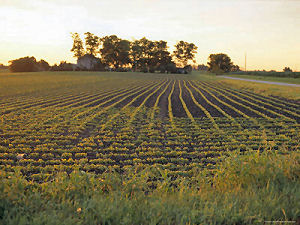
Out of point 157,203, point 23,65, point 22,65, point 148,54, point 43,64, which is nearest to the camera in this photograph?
point 157,203

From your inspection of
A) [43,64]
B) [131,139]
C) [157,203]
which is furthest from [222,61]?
[157,203]

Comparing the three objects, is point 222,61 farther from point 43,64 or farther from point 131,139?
point 131,139

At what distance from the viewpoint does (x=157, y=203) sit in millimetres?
3094

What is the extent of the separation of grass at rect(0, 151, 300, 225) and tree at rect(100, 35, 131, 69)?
304ft

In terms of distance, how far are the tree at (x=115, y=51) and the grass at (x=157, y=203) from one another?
92683 mm

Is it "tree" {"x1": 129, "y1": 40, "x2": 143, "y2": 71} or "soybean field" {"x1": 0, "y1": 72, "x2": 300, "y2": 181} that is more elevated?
"tree" {"x1": 129, "y1": 40, "x2": 143, "y2": 71}

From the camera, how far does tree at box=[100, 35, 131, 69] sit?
92.3 metres

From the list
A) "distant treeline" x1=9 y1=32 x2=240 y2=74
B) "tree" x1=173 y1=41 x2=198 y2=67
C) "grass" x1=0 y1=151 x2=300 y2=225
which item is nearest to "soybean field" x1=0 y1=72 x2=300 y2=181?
"grass" x1=0 y1=151 x2=300 y2=225

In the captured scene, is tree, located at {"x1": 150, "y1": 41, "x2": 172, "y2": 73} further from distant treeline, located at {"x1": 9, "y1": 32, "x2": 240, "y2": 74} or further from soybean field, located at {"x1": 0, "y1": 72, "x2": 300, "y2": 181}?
soybean field, located at {"x1": 0, "y1": 72, "x2": 300, "y2": 181}

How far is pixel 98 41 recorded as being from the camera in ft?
319

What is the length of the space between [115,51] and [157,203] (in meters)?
95.7

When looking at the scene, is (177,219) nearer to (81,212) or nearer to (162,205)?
(162,205)

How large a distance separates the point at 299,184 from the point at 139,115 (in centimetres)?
892

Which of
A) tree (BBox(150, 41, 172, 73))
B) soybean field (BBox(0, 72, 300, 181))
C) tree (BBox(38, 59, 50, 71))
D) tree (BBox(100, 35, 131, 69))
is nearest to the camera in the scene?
soybean field (BBox(0, 72, 300, 181))
